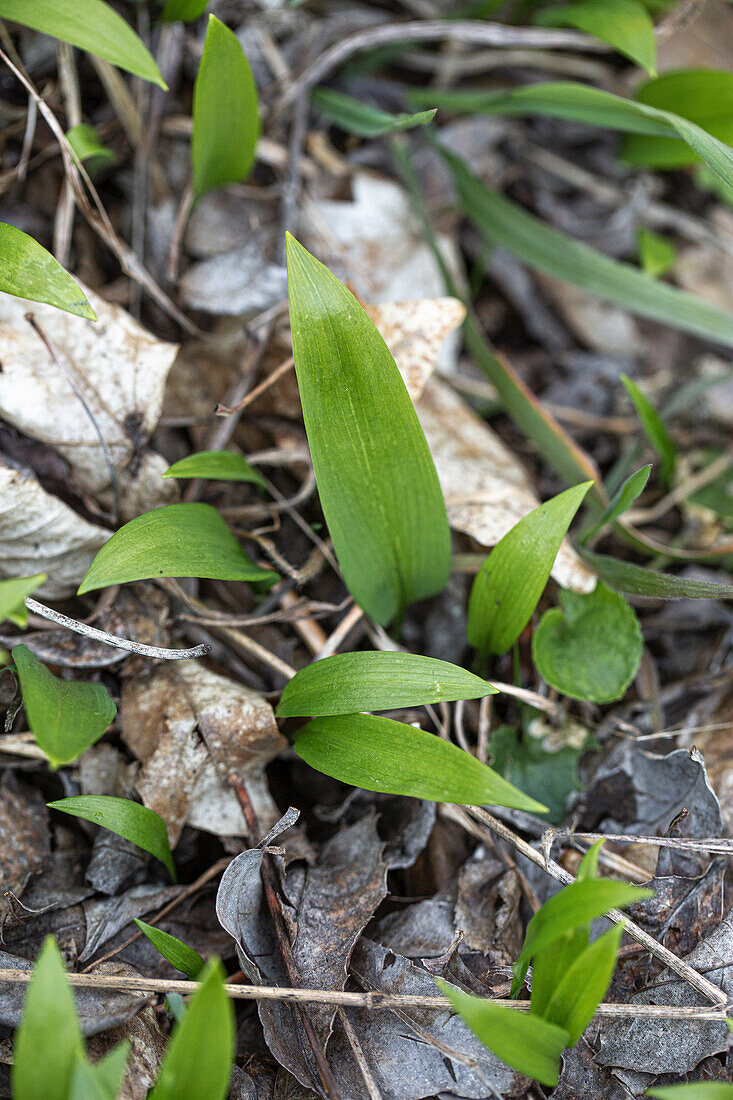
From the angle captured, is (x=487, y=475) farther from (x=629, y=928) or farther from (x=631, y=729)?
(x=629, y=928)

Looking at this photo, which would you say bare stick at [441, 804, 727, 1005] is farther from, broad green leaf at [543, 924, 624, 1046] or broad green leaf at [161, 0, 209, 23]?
broad green leaf at [161, 0, 209, 23]

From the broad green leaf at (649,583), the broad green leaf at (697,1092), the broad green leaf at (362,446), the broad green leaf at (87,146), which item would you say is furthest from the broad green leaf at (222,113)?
the broad green leaf at (697,1092)

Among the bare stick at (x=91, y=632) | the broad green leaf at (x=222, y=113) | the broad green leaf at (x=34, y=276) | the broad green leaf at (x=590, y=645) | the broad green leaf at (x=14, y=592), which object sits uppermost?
the broad green leaf at (x=222, y=113)

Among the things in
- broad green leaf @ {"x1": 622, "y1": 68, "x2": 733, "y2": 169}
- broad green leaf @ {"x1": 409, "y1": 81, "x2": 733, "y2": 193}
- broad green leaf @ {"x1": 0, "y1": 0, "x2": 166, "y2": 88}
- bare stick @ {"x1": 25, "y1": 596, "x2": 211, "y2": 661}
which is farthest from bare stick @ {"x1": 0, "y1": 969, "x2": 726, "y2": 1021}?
broad green leaf @ {"x1": 622, "y1": 68, "x2": 733, "y2": 169}

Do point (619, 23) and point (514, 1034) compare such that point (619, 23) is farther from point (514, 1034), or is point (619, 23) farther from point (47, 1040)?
point (47, 1040)

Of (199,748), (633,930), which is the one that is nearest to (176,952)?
(199,748)

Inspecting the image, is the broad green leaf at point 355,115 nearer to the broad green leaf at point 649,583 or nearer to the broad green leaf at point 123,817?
the broad green leaf at point 649,583

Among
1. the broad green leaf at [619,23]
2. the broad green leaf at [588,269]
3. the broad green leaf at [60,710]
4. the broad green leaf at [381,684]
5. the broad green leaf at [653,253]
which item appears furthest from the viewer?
the broad green leaf at [653,253]
